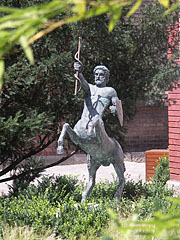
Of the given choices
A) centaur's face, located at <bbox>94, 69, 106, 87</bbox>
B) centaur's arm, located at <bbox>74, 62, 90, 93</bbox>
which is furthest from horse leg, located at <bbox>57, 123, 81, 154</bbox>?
centaur's face, located at <bbox>94, 69, 106, 87</bbox>

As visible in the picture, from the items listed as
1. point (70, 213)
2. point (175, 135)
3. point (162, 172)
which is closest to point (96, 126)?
point (70, 213)

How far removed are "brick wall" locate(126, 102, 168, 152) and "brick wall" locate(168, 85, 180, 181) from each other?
6.84 m

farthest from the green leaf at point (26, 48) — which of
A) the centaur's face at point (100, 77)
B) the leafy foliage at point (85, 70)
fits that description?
the leafy foliage at point (85, 70)

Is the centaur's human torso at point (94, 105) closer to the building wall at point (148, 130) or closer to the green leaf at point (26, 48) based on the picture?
the green leaf at point (26, 48)

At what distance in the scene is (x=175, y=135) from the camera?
386 inches

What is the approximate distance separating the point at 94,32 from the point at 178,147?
306 centimetres

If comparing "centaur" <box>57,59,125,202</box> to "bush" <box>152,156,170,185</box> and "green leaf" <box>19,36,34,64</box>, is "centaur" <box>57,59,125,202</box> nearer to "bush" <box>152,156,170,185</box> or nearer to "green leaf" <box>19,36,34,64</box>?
"bush" <box>152,156,170,185</box>

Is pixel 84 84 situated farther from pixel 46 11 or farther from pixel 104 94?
pixel 46 11

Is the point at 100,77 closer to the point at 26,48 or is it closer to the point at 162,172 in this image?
the point at 162,172

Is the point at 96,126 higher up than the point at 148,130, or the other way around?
the point at 148,130

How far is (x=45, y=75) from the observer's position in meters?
8.59

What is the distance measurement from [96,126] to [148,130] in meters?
11.0

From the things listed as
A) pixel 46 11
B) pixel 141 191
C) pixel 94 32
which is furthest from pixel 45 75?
pixel 46 11

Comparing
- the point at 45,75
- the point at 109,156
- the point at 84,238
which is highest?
the point at 45,75
